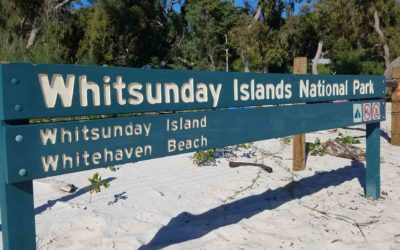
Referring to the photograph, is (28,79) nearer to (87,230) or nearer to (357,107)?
(87,230)

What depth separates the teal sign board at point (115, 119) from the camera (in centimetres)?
215

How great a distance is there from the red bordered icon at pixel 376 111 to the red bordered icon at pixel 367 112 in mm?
67

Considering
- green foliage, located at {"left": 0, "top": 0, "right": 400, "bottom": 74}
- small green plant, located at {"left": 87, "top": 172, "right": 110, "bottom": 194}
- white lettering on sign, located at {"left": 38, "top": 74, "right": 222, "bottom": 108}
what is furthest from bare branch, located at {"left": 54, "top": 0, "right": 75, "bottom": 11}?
white lettering on sign, located at {"left": 38, "top": 74, "right": 222, "bottom": 108}

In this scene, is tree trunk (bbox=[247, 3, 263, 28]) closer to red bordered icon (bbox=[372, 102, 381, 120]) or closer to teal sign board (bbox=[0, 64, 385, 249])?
red bordered icon (bbox=[372, 102, 381, 120])

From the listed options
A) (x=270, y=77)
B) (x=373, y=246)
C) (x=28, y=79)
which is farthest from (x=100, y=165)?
(x=373, y=246)

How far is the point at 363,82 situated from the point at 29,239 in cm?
366

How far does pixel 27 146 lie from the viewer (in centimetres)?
216

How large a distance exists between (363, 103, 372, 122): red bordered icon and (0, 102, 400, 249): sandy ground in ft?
2.74

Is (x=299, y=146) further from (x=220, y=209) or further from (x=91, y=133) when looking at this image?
(x=91, y=133)

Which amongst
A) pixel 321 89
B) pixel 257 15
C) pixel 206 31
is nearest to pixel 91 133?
pixel 321 89

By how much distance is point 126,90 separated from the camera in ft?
8.40

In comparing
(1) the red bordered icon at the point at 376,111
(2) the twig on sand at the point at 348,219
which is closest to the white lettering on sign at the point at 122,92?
(2) the twig on sand at the point at 348,219

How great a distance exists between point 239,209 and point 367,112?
1.68 meters

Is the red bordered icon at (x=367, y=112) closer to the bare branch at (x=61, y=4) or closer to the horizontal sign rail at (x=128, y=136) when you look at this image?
the horizontal sign rail at (x=128, y=136)
